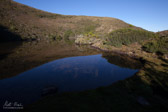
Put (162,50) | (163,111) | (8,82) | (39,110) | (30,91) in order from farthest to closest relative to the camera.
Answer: (162,50), (8,82), (30,91), (163,111), (39,110)

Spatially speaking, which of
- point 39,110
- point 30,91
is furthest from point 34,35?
point 39,110

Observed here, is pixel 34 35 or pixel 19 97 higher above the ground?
pixel 34 35

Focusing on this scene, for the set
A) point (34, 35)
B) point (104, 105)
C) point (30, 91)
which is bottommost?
point (30, 91)

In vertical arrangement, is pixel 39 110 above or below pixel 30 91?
above

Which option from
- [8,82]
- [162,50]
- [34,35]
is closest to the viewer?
[8,82]

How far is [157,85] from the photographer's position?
17500 millimetres

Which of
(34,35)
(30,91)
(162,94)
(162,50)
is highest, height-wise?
(34,35)

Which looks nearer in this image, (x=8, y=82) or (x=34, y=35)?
(x=8, y=82)

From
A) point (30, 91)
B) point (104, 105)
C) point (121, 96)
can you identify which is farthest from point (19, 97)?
point (121, 96)

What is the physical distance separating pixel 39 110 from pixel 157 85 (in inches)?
828

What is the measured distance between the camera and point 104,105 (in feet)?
36.8

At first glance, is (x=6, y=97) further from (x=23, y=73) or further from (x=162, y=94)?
(x=162, y=94)

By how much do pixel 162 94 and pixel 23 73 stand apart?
3265 centimetres

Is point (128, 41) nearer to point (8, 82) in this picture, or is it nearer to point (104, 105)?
point (104, 105)
